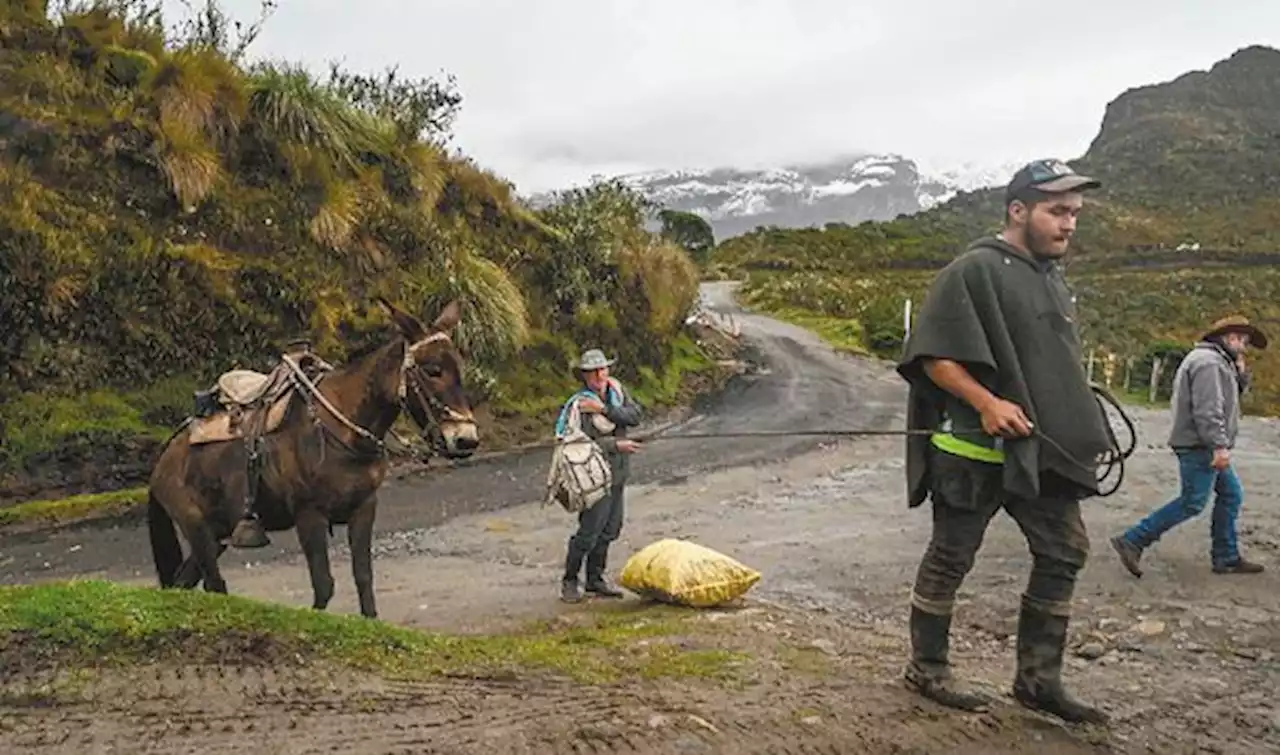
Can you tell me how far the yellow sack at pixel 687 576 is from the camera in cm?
630

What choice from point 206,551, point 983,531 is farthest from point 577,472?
point 983,531

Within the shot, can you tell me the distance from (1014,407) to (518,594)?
4.71m

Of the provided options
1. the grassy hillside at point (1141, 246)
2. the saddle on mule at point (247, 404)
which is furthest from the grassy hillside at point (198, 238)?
the grassy hillside at point (1141, 246)

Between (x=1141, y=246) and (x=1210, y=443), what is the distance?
198 feet

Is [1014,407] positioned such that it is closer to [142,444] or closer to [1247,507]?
[1247,507]

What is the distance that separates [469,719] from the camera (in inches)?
145

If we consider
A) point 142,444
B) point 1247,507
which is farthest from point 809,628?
point 142,444

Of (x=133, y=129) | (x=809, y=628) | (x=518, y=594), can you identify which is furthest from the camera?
(x=133, y=129)

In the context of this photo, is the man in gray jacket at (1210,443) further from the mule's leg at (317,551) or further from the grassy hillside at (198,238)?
the grassy hillside at (198,238)

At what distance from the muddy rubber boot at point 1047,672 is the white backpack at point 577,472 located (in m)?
3.40

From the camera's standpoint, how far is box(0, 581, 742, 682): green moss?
13.6 feet

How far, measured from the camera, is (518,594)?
7.68 metres

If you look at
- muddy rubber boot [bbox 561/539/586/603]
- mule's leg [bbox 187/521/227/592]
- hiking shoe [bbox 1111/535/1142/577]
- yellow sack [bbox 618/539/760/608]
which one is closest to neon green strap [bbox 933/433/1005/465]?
yellow sack [bbox 618/539/760/608]

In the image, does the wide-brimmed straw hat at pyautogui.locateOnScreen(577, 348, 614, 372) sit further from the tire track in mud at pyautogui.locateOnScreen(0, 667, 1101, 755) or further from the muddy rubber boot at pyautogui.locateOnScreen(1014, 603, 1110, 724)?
the muddy rubber boot at pyautogui.locateOnScreen(1014, 603, 1110, 724)
